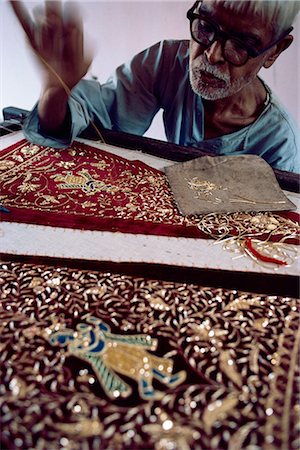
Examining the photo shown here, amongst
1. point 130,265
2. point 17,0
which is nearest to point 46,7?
point 17,0

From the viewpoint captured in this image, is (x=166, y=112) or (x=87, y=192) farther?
(x=166, y=112)

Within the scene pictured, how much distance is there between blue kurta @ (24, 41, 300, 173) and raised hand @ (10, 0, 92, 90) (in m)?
0.06

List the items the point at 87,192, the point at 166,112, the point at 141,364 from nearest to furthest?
the point at 141,364
the point at 87,192
the point at 166,112

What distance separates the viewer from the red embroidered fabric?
99 cm

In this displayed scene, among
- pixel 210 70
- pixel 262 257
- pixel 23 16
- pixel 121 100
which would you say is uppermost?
pixel 23 16

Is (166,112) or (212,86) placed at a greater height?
(212,86)

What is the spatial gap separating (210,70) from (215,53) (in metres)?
0.06

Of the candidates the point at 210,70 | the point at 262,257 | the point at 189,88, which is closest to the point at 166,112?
the point at 189,88

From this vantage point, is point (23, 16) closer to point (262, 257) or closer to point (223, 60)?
point (223, 60)

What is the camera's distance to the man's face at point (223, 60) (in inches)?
48.2

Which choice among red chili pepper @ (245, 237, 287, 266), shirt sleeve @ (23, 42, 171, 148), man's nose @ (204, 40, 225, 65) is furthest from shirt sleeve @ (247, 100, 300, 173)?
red chili pepper @ (245, 237, 287, 266)

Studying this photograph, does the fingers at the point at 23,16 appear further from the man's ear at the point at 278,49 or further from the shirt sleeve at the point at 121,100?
the man's ear at the point at 278,49

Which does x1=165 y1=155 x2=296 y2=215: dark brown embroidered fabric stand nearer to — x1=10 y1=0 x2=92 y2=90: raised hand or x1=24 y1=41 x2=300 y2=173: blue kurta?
x1=24 y1=41 x2=300 y2=173: blue kurta

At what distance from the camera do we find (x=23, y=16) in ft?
4.72
